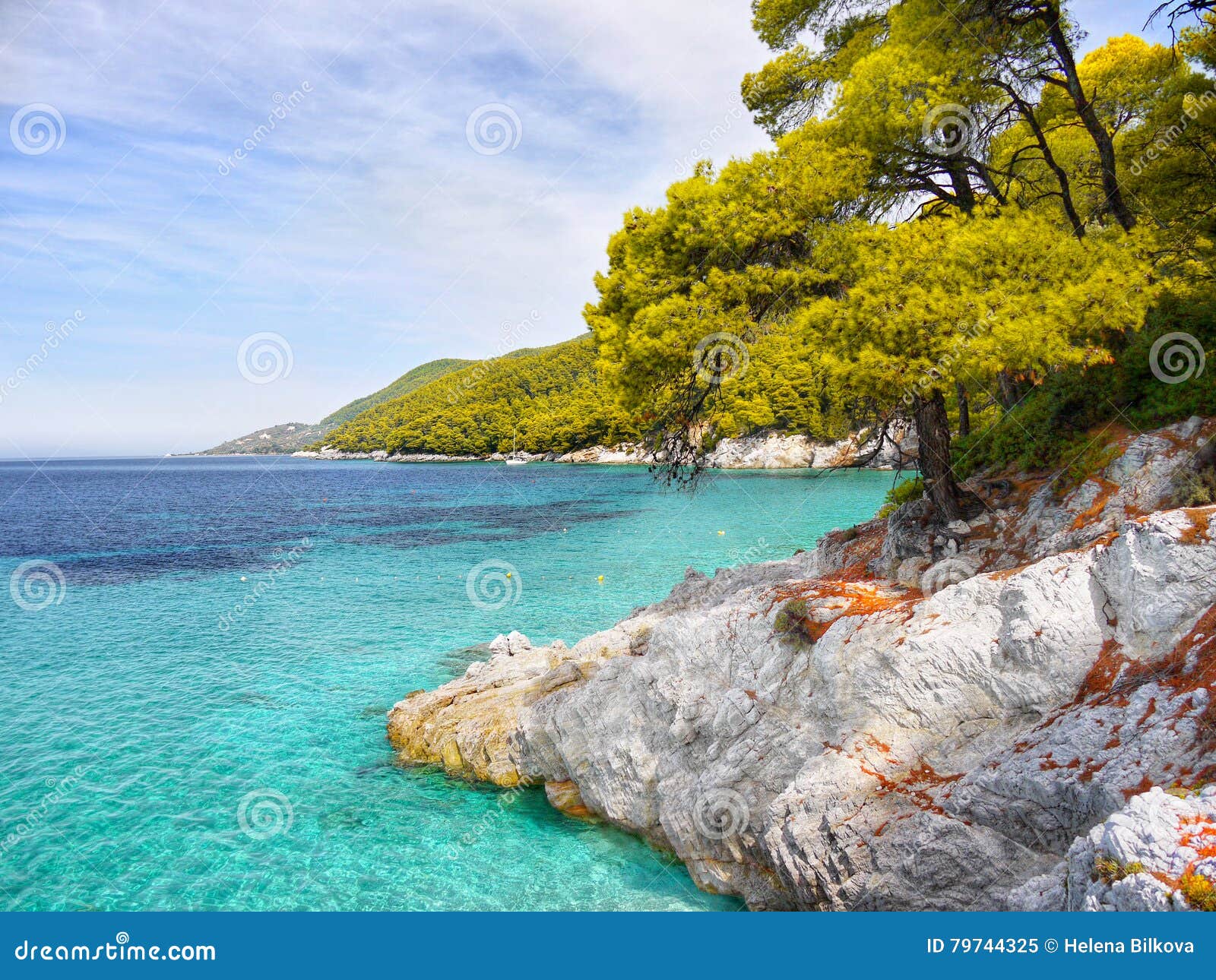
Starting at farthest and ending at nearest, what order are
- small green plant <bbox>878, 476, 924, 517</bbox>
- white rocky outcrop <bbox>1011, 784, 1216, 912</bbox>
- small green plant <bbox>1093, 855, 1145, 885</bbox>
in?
small green plant <bbox>878, 476, 924, 517</bbox> < small green plant <bbox>1093, 855, 1145, 885</bbox> < white rocky outcrop <bbox>1011, 784, 1216, 912</bbox>

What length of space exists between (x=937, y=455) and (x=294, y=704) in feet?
58.0

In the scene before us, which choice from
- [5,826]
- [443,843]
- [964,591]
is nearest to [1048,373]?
[964,591]

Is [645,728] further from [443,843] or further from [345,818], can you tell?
[345,818]

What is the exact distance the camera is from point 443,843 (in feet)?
40.7

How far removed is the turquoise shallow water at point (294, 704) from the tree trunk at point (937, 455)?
8.56m

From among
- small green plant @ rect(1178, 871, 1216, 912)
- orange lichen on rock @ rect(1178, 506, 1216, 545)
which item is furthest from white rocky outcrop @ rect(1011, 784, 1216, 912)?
orange lichen on rock @ rect(1178, 506, 1216, 545)

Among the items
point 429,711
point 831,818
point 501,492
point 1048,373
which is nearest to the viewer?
point 831,818

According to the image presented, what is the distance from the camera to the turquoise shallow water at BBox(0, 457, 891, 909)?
11.5 meters

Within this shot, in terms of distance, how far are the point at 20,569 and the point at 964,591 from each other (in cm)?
5190

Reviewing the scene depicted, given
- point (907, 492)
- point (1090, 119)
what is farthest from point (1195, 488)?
point (1090, 119)

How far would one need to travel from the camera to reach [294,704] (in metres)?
19.2

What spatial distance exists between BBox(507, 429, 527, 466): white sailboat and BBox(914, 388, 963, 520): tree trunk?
130 metres

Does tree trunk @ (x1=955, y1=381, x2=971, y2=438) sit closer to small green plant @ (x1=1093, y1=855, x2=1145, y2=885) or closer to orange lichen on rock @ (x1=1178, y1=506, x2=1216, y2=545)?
orange lichen on rock @ (x1=1178, y1=506, x2=1216, y2=545)
